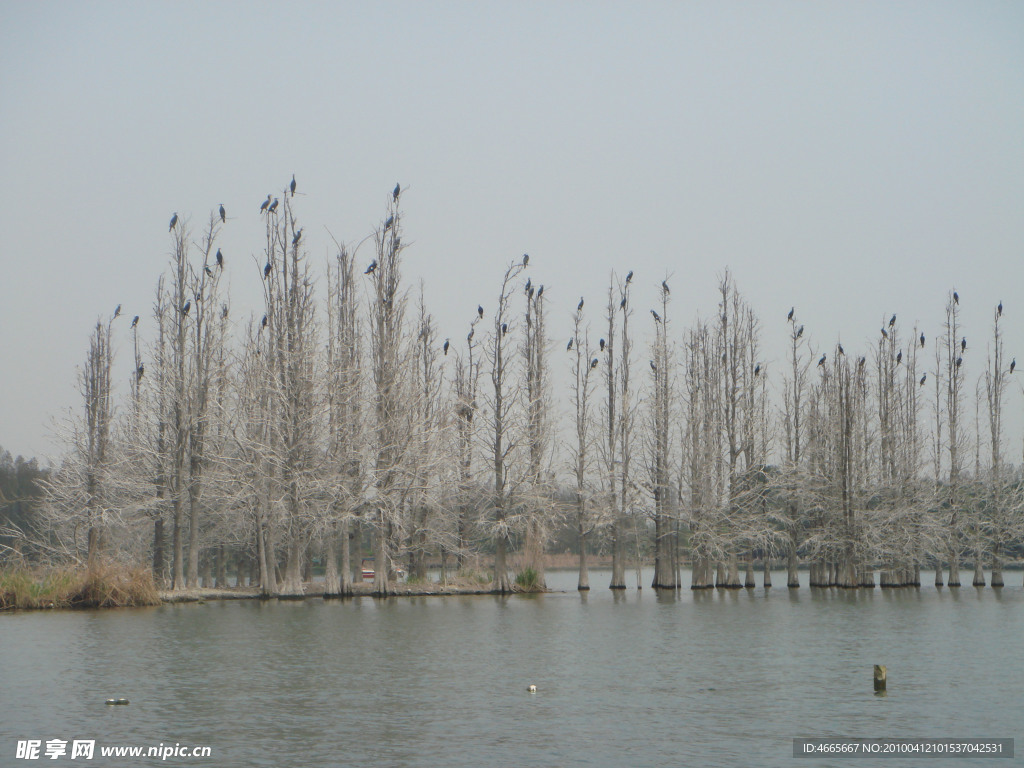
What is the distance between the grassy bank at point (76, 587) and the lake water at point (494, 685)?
1.85 meters

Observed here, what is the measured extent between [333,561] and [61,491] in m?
13.3

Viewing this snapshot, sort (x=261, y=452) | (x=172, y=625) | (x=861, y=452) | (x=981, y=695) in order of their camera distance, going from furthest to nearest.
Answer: (x=861, y=452)
(x=261, y=452)
(x=172, y=625)
(x=981, y=695)

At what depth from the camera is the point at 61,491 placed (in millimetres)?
45812

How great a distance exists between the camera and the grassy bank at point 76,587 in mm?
33938

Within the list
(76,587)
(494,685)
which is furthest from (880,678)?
(76,587)

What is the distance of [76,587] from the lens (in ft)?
114

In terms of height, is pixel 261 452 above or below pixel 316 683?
above

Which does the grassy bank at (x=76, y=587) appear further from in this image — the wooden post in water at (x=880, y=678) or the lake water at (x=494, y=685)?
the wooden post in water at (x=880, y=678)

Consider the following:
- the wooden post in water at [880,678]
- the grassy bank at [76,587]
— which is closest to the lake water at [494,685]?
the wooden post in water at [880,678]

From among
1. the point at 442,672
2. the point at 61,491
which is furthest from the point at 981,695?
the point at 61,491

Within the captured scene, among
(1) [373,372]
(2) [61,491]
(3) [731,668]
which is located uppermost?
(1) [373,372]

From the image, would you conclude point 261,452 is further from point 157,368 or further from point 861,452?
point 861,452

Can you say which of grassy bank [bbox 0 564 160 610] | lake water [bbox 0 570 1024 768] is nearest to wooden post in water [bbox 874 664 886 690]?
lake water [bbox 0 570 1024 768]

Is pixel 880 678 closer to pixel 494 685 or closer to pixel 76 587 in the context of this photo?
pixel 494 685
